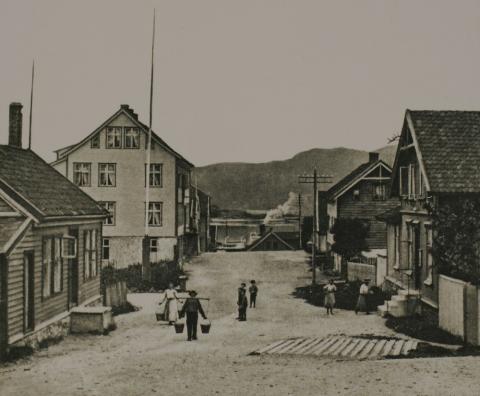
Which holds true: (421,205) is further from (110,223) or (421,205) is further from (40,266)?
(110,223)

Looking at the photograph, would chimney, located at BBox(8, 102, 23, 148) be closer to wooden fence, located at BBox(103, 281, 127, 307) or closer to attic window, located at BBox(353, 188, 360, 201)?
wooden fence, located at BBox(103, 281, 127, 307)

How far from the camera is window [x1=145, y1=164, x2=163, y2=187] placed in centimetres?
4906

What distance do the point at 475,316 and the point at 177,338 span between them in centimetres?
835

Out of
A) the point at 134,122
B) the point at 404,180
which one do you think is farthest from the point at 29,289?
the point at 134,122

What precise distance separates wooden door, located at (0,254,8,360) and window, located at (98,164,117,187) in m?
34.0

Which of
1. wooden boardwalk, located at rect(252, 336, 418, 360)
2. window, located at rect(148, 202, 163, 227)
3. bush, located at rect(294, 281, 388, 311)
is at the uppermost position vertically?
window, located at rect(148, 202, 163, 227)

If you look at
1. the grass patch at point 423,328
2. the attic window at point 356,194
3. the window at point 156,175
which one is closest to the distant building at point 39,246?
the grass patch at point 423,328

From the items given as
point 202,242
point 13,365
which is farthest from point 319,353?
point 202,242

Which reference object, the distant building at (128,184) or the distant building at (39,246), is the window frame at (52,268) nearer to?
the distant building at (39,246)

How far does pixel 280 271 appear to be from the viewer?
154 feet

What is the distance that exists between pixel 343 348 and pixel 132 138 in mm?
35197

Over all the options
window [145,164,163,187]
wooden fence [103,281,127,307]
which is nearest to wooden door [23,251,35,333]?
wooden fence [103,281,127,307]

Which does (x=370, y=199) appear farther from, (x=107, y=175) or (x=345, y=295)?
(x=107, y=175)

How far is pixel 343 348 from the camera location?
16141mm
